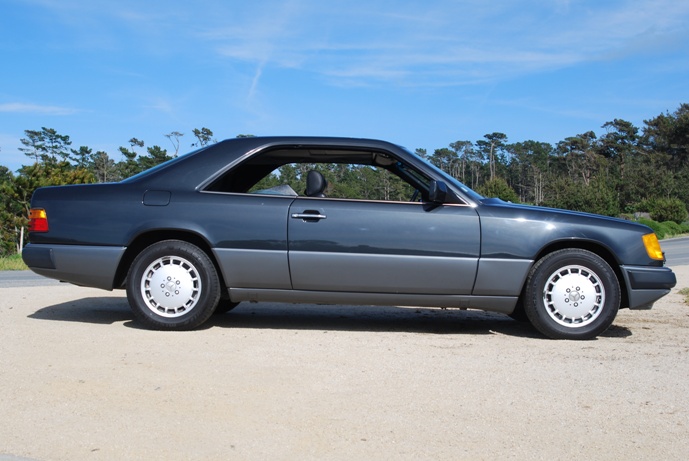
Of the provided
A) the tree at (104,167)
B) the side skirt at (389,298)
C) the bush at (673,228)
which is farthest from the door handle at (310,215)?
the tree at (104,167)

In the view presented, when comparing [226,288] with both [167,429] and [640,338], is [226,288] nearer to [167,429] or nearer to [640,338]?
[167,429]

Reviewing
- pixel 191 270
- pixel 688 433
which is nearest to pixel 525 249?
pixel 688 433

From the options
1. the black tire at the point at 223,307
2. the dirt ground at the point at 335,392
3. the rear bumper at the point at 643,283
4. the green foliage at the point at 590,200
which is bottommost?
the dirt ground at the point at 335,392

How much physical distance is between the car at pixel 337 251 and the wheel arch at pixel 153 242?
0.5 inches

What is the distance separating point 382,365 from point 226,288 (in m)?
1.74

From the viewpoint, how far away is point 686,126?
255 ft

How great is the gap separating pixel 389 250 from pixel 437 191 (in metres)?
0.59

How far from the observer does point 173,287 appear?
536cm

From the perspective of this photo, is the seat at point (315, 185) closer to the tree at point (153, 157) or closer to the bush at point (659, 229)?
the bush at point (659, 229)

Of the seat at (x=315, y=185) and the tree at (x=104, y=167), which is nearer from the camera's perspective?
the seat at (x=315, y=185)

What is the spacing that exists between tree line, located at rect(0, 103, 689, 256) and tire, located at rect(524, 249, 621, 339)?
5.06 feet

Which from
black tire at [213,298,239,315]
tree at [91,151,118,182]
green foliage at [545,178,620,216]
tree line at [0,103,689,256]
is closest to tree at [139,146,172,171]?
tree line at [0,103,689,256]

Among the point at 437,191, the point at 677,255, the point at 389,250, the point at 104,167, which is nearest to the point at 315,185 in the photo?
the point at 389,250

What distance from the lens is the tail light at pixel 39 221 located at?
18.2 feet
